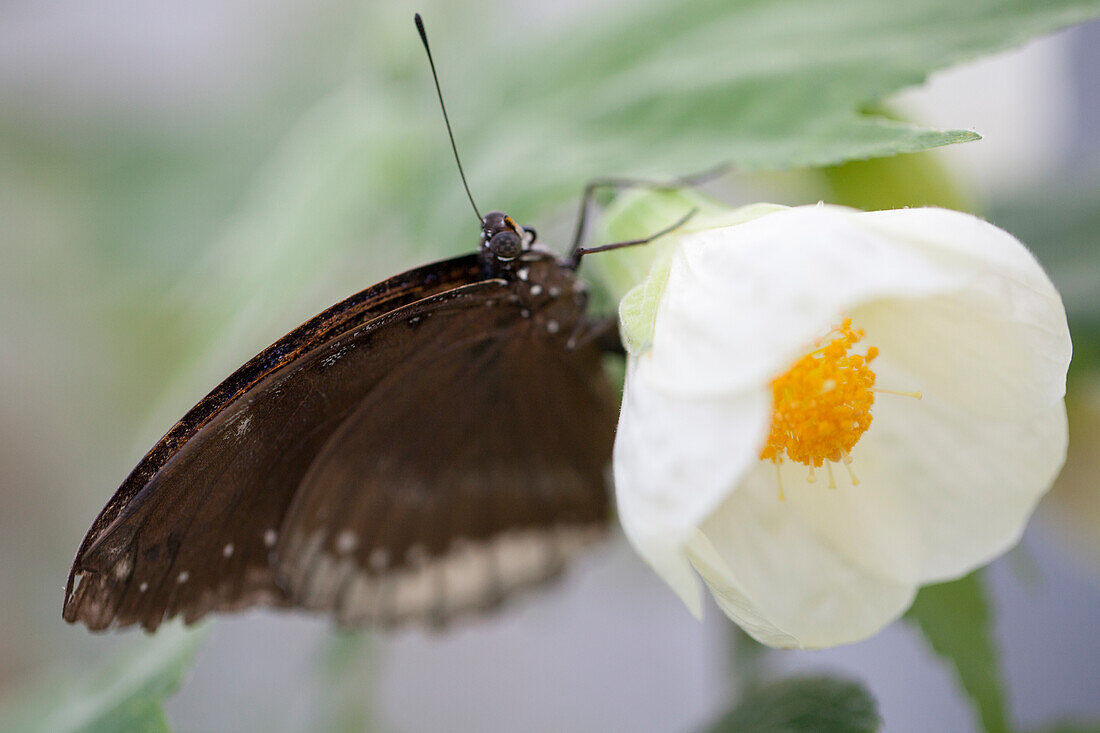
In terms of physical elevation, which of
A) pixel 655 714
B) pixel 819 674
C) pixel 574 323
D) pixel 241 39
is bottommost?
pixel 655 714

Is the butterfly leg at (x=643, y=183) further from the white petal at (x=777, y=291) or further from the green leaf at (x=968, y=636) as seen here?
the green leaf at (x=968, y=636)

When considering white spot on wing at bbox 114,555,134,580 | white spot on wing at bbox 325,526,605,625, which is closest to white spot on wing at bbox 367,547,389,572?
white spot on wing at bbox 325,526,605,625

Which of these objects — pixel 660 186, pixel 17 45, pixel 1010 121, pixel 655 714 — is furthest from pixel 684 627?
pixel 17 45

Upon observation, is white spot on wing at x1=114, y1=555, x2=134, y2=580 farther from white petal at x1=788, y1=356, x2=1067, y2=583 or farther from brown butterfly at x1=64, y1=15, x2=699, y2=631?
white petal at x1=788, y1=356, x2=1067, y2=583

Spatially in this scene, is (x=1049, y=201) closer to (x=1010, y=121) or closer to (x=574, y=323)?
(x=1010, y=121)

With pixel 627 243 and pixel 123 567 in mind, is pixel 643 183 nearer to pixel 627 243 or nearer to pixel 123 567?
pixel 627 243

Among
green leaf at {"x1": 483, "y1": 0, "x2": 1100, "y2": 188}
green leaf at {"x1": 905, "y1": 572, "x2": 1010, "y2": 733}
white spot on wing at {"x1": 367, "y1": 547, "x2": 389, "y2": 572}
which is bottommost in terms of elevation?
green leaf at {"x1": 905, "y1": 572, "x2": 1010, "y2": 733}

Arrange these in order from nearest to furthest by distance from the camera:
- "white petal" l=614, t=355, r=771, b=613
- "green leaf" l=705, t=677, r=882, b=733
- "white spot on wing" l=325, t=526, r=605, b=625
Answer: "white petal" l=614, t=355, r=771, b=613 < "green leaf" l=705, t=677, r=882, b=733 < "white spot on wing" l=325, t=526, r=605, b=625
